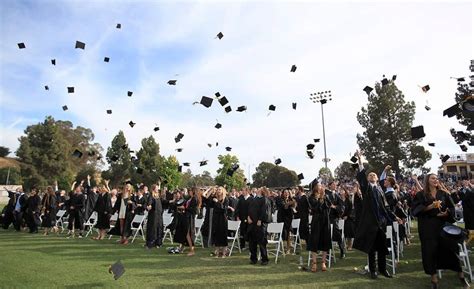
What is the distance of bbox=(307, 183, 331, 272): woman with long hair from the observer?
8172 millimetres

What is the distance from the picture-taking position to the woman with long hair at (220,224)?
34.0ft

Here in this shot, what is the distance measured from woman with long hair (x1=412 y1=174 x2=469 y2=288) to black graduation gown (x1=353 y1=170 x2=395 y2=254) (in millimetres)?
763

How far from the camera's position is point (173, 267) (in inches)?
337

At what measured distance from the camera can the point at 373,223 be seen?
7.44 meters

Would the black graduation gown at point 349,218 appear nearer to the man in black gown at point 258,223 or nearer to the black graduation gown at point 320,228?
the black graduation gown at point 320,228

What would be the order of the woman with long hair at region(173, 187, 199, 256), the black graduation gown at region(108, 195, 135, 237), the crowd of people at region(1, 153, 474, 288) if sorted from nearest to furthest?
the crowd of people at region(1, 153, 474, 288)
the woman with long hair at region(173, 187, 199, 256)
the black graduation gown at region(108, 195, 135, 237)

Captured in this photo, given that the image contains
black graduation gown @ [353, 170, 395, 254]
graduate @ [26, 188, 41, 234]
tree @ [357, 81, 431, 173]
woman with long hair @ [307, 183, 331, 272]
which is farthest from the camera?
tree @ [357, 81, 431, 173]

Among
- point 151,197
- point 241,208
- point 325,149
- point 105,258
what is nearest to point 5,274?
point 105,258

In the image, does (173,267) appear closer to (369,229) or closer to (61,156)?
(369,229)

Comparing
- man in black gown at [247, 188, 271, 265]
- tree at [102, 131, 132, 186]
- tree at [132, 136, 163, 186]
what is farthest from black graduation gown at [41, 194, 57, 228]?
tree at [102, 131, 132, 186]

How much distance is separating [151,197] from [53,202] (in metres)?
6.78

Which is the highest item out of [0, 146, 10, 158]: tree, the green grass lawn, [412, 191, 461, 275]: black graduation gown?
[0, 146, 10, 158]: tree

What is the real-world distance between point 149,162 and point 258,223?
62498 mm

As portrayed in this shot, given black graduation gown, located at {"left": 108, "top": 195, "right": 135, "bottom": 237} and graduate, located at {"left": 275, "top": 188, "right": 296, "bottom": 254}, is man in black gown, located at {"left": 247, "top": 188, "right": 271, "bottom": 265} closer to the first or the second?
graduate, located at {"left": 275, "top": 188, "right": 296, "bottom": 254}
